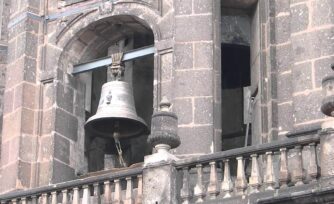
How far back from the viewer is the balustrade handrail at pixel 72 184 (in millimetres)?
24033

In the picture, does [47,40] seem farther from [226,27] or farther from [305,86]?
[305,86]

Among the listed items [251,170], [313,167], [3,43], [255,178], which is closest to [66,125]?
[3,43]

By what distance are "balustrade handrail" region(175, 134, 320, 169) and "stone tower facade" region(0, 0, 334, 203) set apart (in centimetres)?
97

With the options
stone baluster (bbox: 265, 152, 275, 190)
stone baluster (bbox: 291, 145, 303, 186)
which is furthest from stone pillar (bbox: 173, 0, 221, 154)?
stone baluster (bbox: 291, 145, 303, 186)

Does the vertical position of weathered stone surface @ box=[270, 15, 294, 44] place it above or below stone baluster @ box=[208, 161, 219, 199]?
above

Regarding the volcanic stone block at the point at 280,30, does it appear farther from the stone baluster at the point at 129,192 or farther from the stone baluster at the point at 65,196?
the stone baluster at the point at 65,196

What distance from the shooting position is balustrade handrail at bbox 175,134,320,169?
22.8m

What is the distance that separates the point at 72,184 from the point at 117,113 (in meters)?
2.05

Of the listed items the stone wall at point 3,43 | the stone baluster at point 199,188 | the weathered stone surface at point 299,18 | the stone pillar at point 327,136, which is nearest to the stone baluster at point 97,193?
the stone baluster at point 199,188

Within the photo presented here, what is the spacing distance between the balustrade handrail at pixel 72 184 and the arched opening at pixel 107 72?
96.9 inches

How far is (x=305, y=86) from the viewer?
2472 centimetres

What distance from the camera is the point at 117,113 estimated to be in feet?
86.4

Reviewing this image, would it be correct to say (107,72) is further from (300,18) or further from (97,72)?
(300,18)

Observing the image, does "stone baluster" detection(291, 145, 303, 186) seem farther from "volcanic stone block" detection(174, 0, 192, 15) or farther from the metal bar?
the metal bar
